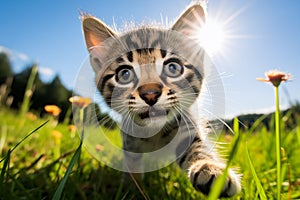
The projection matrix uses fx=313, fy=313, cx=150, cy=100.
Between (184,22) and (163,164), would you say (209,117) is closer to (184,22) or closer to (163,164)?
(184,22)

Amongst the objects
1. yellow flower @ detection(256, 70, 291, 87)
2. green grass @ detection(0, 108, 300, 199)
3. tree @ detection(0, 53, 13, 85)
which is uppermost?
tree @ detection(0, 53, 13, 85)

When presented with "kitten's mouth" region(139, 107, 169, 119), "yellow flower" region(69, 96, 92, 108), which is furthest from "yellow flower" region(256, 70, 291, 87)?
"yellow flower" region(69, 96, 92, 108)

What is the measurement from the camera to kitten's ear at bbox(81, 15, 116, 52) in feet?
4.56

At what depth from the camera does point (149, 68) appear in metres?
1.24

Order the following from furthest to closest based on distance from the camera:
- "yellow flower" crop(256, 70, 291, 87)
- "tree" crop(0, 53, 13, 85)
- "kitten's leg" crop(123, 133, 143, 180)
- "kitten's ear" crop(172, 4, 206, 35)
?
"tree" crop(0, 53, 13, 85)
"kitten's leg" crop(123, 133, 143, 180)
"kitten's ear" crop(172, 4, 206, 35)
"yellow flower" crop(256, 70, 291, 87)

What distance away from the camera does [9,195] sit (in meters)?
0.80

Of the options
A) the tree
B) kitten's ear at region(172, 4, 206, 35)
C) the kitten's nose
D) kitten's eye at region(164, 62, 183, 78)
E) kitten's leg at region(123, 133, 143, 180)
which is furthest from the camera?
the tree

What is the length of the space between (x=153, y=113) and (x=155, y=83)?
0.11 m

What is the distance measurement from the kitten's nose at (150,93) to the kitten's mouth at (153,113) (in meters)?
0.03

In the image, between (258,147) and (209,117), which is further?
(258,147)

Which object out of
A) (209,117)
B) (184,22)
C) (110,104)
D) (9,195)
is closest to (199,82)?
(209,117)

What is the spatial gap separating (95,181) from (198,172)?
59 centimetres

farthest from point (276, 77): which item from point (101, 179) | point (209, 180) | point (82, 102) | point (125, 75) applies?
point (101, 179)

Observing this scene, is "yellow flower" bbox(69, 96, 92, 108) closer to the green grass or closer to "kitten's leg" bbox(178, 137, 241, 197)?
the green grass
